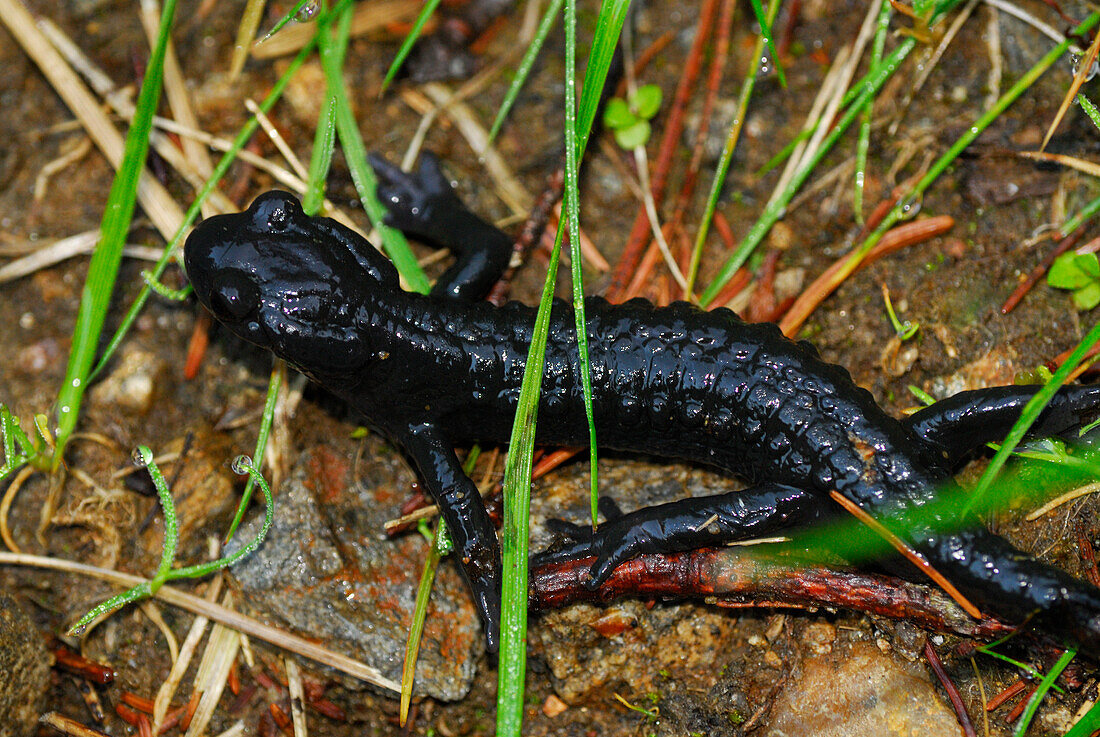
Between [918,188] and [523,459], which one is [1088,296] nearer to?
[918,188]

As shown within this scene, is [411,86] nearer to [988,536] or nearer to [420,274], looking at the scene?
[420,274]

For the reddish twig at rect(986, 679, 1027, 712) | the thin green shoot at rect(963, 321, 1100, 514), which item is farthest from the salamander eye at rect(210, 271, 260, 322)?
the reddish twig at rect(986, 679, 1027, 712)

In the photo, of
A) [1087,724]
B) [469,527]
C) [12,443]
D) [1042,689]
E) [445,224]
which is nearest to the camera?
[1087,724]

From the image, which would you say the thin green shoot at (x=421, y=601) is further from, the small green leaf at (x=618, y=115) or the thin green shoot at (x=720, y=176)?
the small green leaf at (x=618, y=115)

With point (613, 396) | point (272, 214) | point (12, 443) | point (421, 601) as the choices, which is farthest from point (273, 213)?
point (421, 601)

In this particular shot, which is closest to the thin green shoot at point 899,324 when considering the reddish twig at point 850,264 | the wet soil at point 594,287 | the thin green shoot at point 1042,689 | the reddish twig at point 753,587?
the wet soil at point 594,287

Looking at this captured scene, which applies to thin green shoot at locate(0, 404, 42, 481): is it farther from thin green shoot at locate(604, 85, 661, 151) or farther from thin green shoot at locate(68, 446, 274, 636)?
thin green shoot at locate(604, 85, 661, 151)

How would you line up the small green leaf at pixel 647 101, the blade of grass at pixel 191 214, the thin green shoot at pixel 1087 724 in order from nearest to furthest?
the thin green shoot at pixel 1087 724
the blade of grass at pixel 191 214
the small green leaf at pixel 647 101
